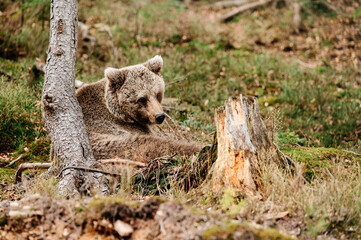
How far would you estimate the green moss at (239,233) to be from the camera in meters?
2.43

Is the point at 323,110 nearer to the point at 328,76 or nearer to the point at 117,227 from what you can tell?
the point at 328,76

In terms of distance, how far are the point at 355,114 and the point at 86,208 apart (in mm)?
7702

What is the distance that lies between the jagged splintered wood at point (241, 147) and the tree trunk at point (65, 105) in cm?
170

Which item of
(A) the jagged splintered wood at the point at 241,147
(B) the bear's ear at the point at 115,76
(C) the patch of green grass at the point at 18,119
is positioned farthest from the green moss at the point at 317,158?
(C) the patch of green grass at the point at 18,119

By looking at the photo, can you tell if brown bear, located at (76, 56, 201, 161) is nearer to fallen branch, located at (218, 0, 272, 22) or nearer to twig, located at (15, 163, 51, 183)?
twig, located at (15, 163, 51, 183)

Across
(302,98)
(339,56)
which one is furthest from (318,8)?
(302,98)

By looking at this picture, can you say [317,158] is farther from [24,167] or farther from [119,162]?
[24,167]

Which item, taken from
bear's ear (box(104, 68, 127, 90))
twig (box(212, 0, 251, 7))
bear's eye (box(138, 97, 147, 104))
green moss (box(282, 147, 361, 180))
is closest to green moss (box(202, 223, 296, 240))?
green moss (box(282, 147, 361, 180))

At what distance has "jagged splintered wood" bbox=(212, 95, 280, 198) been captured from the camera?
12.0 feet

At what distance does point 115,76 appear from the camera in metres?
5.73

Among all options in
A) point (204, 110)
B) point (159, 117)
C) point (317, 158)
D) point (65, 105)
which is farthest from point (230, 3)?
point (65, 105)

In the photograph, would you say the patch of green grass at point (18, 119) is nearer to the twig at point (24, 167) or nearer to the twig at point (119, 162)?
the twig at point (24, 167)

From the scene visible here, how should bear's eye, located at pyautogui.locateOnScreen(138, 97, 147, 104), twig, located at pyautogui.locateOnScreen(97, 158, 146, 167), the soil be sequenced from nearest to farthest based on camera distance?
the soil, twig, located at pyautogui.locateOnScreen(97, 158, 146, 167), bear's eye, located at pyautogui.locateOnScreen(138, 97, 147, 104)

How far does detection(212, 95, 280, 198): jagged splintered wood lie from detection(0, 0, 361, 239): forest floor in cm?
18
